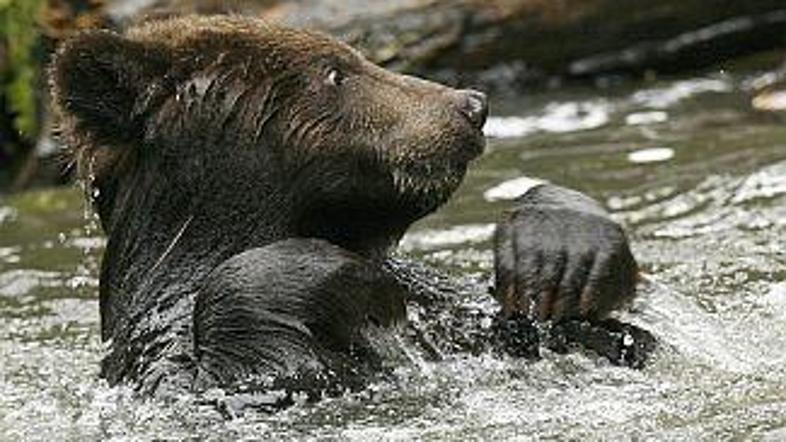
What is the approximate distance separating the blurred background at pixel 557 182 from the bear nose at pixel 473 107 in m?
0.68

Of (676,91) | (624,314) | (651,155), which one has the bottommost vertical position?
(676,91)

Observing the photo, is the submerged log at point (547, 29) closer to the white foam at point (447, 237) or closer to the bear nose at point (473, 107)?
the white foam at point (447, 237)

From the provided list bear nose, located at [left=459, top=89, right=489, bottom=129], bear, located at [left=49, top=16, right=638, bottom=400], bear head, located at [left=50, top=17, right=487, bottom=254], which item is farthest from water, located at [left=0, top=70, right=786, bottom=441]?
bear nose, located at [left=459, top=89, right=489, bottom=129]

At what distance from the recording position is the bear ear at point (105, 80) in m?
5.88

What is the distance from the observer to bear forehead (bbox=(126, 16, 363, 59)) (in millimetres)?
6078

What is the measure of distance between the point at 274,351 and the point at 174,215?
80cm

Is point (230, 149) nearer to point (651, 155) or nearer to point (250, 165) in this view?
point (250, 165)

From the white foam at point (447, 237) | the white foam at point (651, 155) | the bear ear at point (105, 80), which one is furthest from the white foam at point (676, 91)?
the bear ear at point (105, 80)

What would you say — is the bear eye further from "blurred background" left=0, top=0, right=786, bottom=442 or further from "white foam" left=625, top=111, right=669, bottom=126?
"white foam" left=625, top=111, right=669, bottom=126

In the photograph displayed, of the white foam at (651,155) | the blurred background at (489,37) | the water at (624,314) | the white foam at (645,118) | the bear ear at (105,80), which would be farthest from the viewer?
the blurred background at (489,37)

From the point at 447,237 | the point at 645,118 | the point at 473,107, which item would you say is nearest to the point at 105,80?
the point at 473,107

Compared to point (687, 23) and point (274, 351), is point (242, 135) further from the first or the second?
point (687, 23)

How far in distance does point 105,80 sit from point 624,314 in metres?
1.93

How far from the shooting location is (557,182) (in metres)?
9.78
